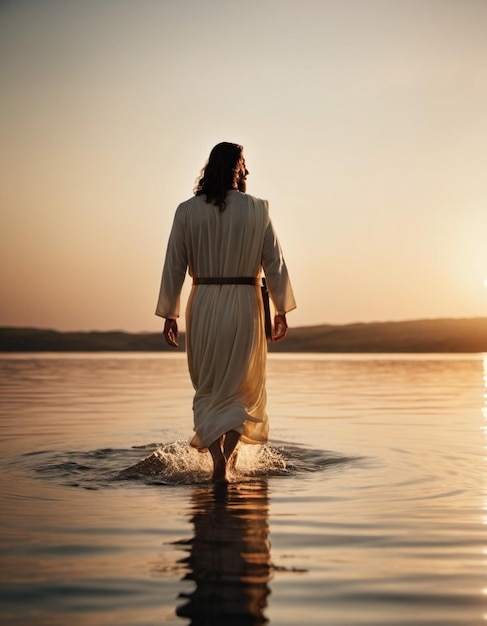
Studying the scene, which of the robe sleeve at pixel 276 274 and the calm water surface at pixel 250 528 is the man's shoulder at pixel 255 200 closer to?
the robe sleeve at pixel 276 274

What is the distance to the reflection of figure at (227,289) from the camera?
639 cm

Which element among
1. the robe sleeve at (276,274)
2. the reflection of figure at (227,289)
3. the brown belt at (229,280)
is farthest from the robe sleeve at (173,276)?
the robe sleeve at (276,274)

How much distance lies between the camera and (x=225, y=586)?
324cm

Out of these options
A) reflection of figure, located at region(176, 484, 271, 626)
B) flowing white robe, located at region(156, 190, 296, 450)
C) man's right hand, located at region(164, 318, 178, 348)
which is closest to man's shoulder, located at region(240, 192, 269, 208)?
flowing white robe, located at region(156, 190, 296, 450)

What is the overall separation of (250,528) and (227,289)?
7.98 ft

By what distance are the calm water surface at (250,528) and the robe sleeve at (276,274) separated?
1222mm

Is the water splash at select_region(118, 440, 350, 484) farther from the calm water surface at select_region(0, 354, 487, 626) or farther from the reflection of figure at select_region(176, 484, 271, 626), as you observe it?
the reflection of figure at select_region(176, 484, 271, 626)

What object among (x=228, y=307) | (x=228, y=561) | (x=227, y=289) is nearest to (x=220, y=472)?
(x=228, y=307)

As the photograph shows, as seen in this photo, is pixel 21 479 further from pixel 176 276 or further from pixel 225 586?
pixel 225 586

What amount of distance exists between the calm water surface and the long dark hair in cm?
198

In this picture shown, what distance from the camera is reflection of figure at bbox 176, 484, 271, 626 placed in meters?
2.96

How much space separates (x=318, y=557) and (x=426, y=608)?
0.78 m

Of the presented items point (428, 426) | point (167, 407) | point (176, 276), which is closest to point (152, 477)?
point (176, 276)

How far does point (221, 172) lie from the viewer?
21.3ft
